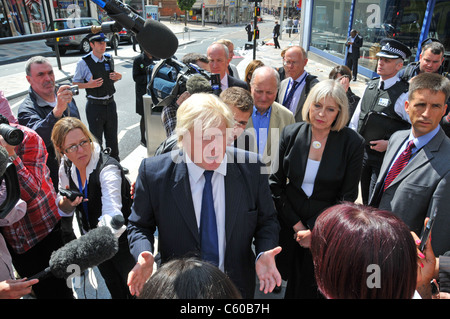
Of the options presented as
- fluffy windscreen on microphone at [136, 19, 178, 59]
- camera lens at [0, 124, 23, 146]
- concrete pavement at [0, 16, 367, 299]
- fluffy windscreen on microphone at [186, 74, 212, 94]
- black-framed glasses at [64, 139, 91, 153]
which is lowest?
concrete pavement at [0, 16, 367, 299]

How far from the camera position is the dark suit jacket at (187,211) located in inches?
64.2

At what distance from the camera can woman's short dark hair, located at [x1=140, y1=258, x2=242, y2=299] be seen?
3.11 feet

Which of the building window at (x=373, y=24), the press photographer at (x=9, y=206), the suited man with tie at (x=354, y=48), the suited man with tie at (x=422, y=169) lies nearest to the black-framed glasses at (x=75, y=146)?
the press photographer at (x=9, y=206)

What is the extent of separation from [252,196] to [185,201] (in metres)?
0.37

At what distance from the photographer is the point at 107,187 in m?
2.08

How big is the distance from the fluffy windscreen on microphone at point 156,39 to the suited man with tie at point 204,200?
0.27 m

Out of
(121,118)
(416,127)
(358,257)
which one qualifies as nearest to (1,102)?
(358,257)

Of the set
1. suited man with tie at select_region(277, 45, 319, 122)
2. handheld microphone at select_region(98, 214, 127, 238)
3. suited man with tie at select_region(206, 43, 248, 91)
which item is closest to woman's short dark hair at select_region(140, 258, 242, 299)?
handheld microphone at select_region(98, 214, 127, 238)

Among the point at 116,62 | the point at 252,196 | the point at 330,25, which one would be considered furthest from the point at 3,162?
the point at 330,25

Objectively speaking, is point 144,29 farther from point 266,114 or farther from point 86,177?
point 266,114

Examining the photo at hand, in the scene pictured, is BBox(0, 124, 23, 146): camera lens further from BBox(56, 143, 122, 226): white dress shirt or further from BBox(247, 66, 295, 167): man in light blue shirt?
BBox(247, 66, 295, 167): man in light blue shirt

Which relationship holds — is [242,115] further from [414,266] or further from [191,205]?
[414,266]

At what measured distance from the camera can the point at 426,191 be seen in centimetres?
195

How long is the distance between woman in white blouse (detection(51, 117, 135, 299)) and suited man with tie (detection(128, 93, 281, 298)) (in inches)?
18.8
